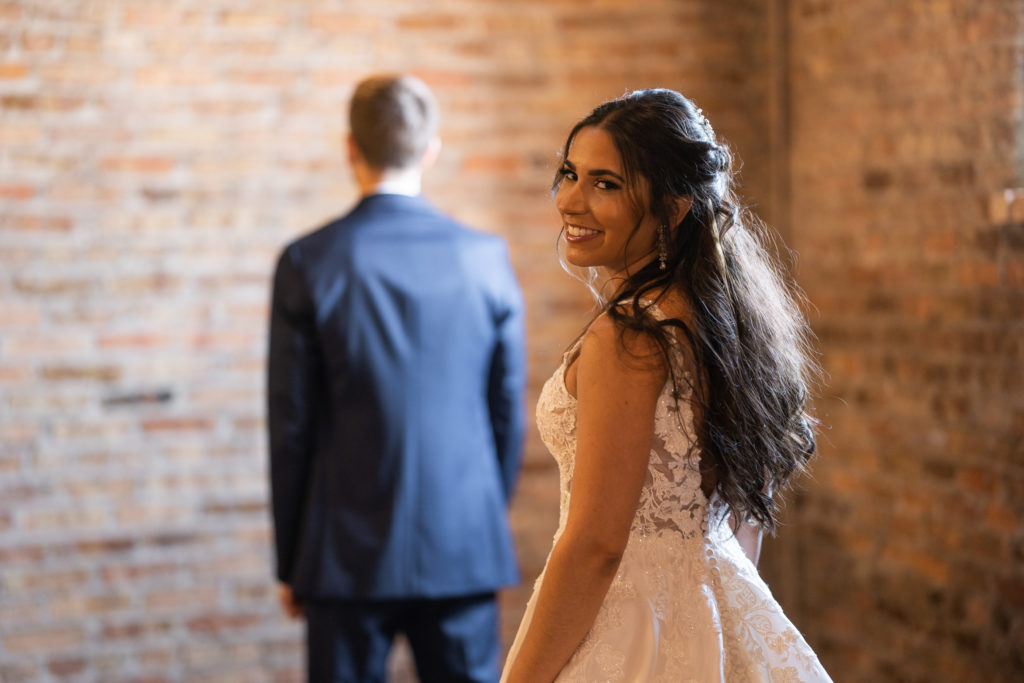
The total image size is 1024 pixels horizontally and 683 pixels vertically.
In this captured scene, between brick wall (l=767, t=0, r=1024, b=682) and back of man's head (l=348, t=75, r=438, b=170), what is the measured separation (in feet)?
4.42

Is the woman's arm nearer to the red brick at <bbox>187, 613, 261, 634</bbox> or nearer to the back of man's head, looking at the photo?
the back of man's head

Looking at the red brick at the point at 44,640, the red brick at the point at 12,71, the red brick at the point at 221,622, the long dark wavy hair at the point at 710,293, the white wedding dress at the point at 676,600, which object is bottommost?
the red brick at the point at 221,622

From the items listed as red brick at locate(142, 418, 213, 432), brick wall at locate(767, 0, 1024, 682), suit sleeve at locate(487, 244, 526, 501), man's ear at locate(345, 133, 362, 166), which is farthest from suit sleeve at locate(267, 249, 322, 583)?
brick wall at locate(767, 0, 1024, 682)

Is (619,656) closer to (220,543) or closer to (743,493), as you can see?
(743,493)

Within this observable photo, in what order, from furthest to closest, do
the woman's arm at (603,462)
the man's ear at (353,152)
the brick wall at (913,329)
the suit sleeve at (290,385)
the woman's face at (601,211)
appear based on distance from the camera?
1. the brick wall at (913,329)
2. the man's ear at (353,152)
3. the suit sleeve at (290,385)
4. the woman's face at (601,211)
5. the woman's arm at (603,462)

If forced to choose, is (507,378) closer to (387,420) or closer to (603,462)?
(387,420)

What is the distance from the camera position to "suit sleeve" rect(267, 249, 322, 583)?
2477 mm

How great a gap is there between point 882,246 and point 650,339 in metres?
1.92

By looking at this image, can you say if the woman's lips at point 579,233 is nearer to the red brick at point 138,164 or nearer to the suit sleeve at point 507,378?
the suit sleeve at point 507,378

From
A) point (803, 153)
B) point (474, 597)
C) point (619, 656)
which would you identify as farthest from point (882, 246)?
point (619, 656)

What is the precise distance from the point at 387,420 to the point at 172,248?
1.18m

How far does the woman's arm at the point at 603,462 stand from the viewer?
4.90 feet

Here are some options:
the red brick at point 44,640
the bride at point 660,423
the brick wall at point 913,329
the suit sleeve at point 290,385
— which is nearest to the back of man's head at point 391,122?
the suit sleeve at point 290,385

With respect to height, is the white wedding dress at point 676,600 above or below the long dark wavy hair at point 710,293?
below
